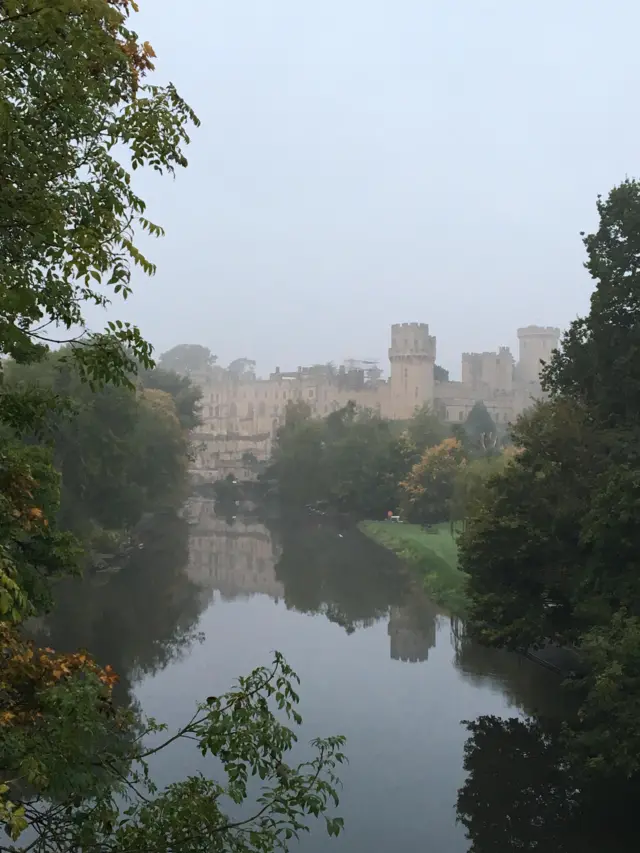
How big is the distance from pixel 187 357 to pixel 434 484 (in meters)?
131

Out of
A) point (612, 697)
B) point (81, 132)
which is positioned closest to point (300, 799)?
point (81, 132)

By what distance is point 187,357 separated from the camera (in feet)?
572

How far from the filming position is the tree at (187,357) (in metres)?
168

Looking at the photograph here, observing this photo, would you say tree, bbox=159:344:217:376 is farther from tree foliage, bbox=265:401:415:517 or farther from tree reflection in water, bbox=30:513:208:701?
tree reflection in water, bbox=30:513:208:701

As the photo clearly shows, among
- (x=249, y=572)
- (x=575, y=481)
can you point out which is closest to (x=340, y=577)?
(x=249, y=572)

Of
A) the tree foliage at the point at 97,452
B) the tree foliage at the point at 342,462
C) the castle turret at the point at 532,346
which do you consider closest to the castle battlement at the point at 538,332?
the castle turret at the point at 532,346

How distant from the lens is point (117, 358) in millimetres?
5219

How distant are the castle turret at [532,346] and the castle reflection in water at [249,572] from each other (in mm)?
56908

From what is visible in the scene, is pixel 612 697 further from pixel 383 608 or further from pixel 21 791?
pixel 383 608

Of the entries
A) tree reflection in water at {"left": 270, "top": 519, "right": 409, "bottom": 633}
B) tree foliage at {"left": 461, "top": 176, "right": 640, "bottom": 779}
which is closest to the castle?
tree reflection in water at {"left": 270, "top": 519, "right": 409, "bottom": 633}

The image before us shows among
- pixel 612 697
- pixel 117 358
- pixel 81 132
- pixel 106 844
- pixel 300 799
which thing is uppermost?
pixel 81 132

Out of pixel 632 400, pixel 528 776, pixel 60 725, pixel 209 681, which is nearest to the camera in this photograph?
pixel 60 725

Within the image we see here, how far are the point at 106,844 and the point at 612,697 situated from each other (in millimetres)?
8655

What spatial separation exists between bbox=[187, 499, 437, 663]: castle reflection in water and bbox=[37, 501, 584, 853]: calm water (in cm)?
12
